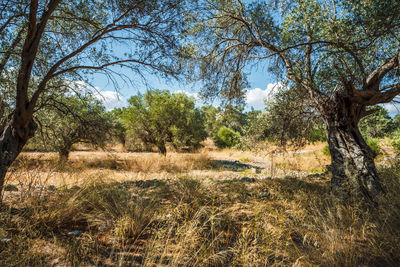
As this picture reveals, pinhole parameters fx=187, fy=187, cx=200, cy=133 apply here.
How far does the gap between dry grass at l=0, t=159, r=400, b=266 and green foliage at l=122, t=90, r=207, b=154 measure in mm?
8944

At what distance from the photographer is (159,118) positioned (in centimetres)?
1291

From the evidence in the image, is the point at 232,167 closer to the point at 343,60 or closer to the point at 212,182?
the point at 212,182

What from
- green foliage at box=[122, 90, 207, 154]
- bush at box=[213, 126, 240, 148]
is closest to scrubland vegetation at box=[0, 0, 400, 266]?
green foliage at box=[122, 90, 207, 154]

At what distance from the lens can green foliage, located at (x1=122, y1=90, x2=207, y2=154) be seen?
504 inches

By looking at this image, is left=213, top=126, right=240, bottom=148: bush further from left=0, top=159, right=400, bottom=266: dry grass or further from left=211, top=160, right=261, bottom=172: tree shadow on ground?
left=0, top=159, right=400, bottom=266: dry grass

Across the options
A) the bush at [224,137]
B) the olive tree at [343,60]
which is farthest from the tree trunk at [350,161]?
the bush at [224,137]

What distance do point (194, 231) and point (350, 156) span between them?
3710 millimetres

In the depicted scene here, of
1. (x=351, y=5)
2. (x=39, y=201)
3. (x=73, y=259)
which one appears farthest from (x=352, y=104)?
(x=39, y=201)

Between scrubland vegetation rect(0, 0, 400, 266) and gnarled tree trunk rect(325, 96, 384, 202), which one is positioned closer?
scrubland vegetation rect(0, 0, 400, 266)

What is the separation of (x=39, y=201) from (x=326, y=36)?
18.9ft

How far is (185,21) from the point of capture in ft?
14.4

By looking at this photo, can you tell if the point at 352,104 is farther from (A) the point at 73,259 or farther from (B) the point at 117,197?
(A) the point at 73,259

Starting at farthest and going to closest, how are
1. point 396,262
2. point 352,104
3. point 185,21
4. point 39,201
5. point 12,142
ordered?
point 185,21 < point 352,104 < point 12,142 < point 39,201 < point 396,262

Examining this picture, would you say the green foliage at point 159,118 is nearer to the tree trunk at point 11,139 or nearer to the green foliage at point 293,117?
the green foliage at point 293,117
